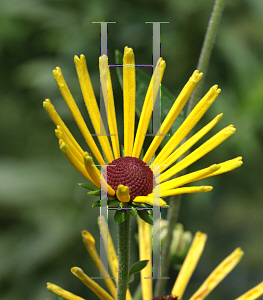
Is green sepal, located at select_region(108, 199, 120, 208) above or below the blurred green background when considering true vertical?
below

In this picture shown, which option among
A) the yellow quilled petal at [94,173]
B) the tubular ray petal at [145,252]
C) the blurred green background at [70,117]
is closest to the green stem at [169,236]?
the tubular ray petal at [145,252]

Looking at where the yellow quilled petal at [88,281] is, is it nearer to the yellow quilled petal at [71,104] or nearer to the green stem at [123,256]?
the green stem at [123,256]

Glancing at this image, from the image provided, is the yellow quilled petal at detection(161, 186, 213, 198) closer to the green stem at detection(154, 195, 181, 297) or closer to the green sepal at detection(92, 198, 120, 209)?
the green sepal at detection(92, 198, 120, 209)

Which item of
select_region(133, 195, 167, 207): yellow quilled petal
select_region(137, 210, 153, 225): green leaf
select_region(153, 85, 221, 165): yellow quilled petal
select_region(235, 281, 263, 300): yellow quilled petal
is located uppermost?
select_region(153, 85, 221, 165): yellow quilled petal

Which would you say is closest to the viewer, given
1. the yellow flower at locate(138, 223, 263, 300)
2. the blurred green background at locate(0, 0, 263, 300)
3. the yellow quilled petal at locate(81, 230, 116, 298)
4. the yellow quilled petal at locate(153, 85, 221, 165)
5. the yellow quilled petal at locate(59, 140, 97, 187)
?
the yellow quilled petal at locate(59, 140, 97, 187)

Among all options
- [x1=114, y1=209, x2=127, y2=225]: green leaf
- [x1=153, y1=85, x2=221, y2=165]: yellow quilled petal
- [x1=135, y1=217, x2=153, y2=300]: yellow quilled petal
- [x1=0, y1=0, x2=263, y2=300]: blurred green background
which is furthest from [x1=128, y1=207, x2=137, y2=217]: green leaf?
[x1=0, y1=0, x2=263, y2=300]: blurred green background

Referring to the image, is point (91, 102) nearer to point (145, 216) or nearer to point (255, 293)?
point (145, 216)
